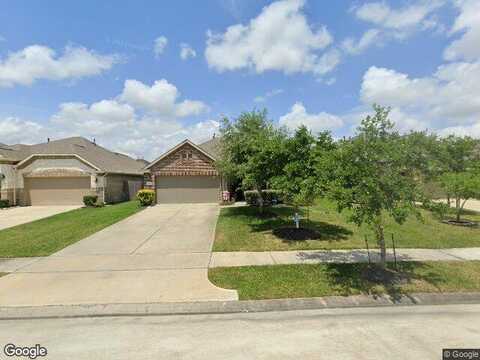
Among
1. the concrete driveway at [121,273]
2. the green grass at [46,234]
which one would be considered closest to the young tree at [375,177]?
the concrete driveway at [121,273]

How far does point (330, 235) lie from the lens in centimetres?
949

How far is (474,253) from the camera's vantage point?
741cm

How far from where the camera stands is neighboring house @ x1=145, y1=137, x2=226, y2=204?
19.3 m

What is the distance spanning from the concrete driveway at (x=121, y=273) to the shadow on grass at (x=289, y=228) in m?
2.41

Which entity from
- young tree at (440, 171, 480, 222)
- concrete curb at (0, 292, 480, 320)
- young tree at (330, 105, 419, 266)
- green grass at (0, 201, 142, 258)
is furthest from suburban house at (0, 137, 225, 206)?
concrete curb at (0, 292, 480, 320)

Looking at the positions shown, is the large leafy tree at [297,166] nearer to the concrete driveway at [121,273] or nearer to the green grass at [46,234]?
the concrete driveway at [121,273]

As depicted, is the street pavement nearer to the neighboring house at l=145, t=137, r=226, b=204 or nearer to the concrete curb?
the concrete curb

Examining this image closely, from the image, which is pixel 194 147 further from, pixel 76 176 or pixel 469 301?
pixel 469 301

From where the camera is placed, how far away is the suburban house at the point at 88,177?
63.6 feet

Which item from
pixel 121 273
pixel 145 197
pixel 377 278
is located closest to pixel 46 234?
pixel 121 273

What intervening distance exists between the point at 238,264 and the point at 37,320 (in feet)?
13.0

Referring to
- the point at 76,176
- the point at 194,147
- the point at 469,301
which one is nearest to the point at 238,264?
the point at 469,301

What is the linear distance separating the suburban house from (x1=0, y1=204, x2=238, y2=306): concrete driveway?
9387mm

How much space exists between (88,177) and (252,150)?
588 inches
